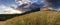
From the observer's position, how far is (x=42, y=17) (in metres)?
1.17

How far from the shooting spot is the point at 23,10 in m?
1.57

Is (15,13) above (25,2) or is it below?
below

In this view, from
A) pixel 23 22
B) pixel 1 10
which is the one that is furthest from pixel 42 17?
pixel 1 10

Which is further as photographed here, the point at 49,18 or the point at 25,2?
the point at 25,2

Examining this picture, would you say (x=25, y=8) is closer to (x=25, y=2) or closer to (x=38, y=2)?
(x=25, y=2)

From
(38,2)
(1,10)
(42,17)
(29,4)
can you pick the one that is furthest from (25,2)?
(42,17)

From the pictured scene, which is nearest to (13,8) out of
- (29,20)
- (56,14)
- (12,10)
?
(12,10)

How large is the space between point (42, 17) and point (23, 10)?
45 cm

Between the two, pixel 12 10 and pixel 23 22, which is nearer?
pixel 23 22

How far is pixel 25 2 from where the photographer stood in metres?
1.56

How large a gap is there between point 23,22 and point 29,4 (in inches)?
19.4

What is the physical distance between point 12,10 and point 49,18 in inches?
22.3

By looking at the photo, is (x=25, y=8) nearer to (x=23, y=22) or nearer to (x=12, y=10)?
(x=12, y=10)

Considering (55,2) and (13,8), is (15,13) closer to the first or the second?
(13,8)
